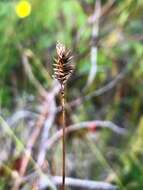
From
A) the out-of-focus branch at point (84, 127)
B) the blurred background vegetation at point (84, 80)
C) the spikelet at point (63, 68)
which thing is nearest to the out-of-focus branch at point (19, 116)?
the blurred background vegetation at point (84, 80)

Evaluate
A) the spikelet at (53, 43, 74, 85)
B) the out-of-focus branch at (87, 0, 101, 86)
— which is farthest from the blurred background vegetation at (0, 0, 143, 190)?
the spikelet at (53, 43, 74, 85)

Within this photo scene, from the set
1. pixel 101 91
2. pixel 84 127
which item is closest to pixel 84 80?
pixel 101 91

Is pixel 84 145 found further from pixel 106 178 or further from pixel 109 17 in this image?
pixel 109 17

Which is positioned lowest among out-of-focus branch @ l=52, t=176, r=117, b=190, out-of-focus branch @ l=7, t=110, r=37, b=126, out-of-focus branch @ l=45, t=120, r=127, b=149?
out-of-focus branch @ l=52, t=176, r=117, b=190

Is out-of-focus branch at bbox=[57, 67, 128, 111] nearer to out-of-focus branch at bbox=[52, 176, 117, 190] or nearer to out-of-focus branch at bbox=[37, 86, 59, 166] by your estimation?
out-of-focus branch at bbox=[37, 86, 59, 166]

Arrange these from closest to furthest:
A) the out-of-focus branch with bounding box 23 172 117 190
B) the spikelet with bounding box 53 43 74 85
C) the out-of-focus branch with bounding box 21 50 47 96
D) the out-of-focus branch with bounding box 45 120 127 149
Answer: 1. the spikelet with bounding box 53 43 74 85
2. the out-of-focus branch with bounding box 23 172 117 190
3. the out-of-focus branch with bounding box 45 120 127 149
4. the out-of-focus branch with bounding box 21 50 47 96

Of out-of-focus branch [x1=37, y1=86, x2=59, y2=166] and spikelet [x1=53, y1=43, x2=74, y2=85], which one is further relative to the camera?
out-of-focus branch [x1=37, y1=86, x2=59, y2=166]

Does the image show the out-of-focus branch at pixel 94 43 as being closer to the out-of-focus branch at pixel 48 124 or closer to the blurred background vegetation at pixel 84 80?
the blurred background vegetation at pixel 84 80

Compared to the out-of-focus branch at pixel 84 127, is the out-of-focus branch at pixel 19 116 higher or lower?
higher
